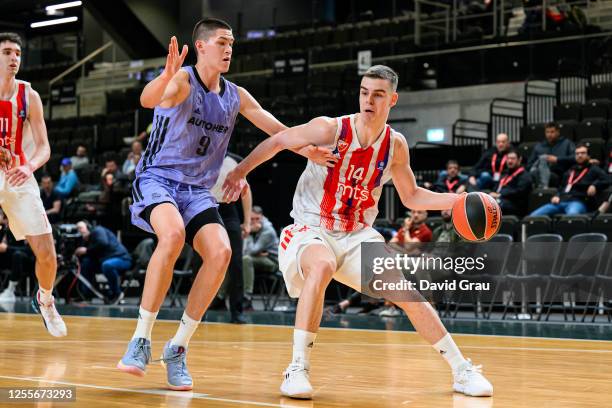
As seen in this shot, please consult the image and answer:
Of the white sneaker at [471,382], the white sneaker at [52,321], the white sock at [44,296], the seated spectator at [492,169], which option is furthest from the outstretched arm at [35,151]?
the seated spectator at [492,169]

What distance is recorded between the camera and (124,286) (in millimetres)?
15969

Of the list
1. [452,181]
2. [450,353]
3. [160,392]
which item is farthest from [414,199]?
[452,181]

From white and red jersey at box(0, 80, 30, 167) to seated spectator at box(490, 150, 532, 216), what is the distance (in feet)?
25.9

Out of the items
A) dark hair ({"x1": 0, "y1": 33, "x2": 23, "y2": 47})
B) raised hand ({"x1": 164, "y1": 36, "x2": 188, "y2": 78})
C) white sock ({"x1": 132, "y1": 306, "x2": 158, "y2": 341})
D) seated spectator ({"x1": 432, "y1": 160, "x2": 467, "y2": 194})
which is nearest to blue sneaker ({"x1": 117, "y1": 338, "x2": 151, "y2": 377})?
white sock ({"x1": 132, "y1": 306, "x2": 158, "y2": 341})

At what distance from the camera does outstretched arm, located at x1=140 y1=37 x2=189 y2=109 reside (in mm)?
4906

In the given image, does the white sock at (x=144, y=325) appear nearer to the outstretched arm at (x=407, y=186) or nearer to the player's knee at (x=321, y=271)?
the player's knee at (x=321, y=271)

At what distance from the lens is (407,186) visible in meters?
5.31

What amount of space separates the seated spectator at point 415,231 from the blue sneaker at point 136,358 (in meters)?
7.70

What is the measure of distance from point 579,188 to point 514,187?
937mm

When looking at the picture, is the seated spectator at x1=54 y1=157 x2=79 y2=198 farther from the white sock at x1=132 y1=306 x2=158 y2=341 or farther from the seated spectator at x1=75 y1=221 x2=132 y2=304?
the white sock at x1=132 y1=306 x2=158 y2=341

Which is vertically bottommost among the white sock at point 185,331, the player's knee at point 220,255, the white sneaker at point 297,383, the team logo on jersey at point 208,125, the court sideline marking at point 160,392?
the court sideline marking at point 160,392

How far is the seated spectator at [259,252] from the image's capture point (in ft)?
44.2

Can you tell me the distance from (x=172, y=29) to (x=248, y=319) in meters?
20.0

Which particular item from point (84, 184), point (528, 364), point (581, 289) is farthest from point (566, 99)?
point (528, 364)
